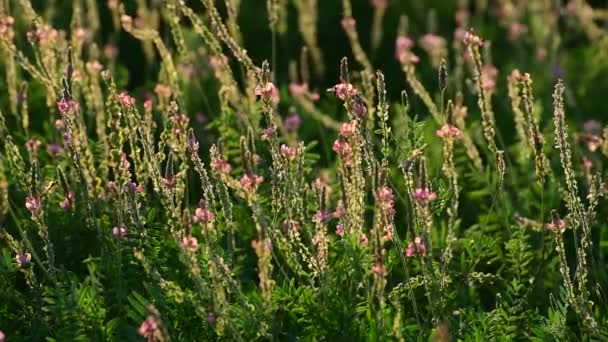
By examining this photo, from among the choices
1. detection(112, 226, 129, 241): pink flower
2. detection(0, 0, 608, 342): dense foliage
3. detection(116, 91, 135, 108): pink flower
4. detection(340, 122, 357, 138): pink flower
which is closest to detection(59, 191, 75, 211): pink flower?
detection(0, 0, 608, 342): dense foliage

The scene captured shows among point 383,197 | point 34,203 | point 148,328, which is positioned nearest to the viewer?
point 148,328

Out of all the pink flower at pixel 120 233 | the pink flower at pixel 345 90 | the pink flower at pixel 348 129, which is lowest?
the pink flower at pixel 120 233

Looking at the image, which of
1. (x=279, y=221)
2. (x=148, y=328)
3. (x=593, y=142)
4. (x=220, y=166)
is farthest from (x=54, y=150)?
(x=593, y=142)

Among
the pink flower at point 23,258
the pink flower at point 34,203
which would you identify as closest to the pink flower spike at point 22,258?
the pink flower at point 23,258

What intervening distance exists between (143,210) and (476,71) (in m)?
0.99

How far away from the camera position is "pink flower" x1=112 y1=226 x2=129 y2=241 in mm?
2373

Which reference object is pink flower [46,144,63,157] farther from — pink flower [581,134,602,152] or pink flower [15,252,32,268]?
pink flower [581,134,602,152]

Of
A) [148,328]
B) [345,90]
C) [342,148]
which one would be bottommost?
[148,328]

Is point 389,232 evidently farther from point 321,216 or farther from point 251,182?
point 251,182

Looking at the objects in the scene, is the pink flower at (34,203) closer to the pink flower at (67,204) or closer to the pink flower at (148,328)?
the pink flower at (67,204)

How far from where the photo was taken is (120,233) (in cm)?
237

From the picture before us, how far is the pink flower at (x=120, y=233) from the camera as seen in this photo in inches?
93.4

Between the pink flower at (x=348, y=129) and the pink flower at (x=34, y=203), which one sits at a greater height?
the pink flower at (x=348, y=129)

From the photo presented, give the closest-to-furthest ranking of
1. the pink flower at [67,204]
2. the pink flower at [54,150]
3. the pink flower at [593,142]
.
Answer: the pink flower at [67,204] → the pink flower at [593,142] → the pink flower at [54,150]
